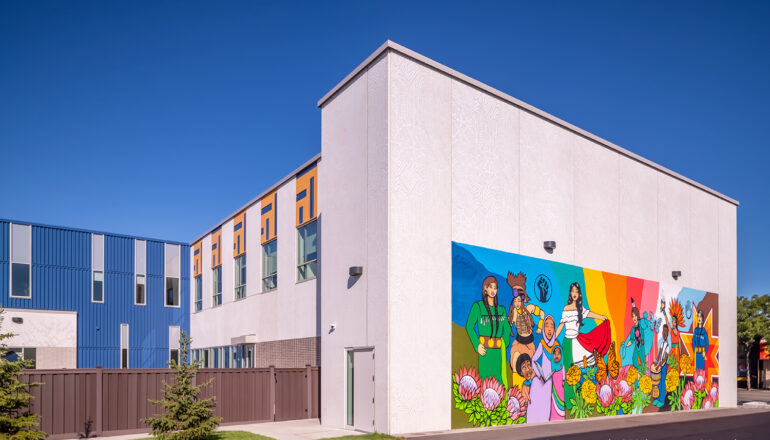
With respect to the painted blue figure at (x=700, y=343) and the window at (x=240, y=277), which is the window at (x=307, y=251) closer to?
the window at (x=240, y=277)

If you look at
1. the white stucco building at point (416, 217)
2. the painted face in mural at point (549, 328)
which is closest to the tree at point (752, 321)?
the white stucco building at point (416, 217)

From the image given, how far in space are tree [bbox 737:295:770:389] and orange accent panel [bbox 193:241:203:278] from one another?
4293 centimetres

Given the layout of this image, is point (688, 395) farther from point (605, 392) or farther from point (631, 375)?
point (605, 392)

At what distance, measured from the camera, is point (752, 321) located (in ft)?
176

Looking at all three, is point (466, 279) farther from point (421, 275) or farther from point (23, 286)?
point (23, 286)

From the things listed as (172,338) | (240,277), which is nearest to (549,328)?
(240,277)

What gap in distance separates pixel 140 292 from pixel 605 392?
25.6 metres

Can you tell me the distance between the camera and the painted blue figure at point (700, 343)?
89.7 feet

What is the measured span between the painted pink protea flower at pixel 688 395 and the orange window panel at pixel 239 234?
19.5 m

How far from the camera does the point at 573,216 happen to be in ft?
72.1

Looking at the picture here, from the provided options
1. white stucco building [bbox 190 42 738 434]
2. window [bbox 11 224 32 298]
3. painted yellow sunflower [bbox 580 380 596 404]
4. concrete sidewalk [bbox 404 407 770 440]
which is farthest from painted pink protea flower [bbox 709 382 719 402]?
window [bbox 11 224 32 298]

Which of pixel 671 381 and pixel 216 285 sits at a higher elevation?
pixel 216 285

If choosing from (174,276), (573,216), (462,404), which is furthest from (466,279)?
(174,276)

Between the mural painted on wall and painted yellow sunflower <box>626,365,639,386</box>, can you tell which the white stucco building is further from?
painted yellow sunflower <box>626,365,639,386</box>
